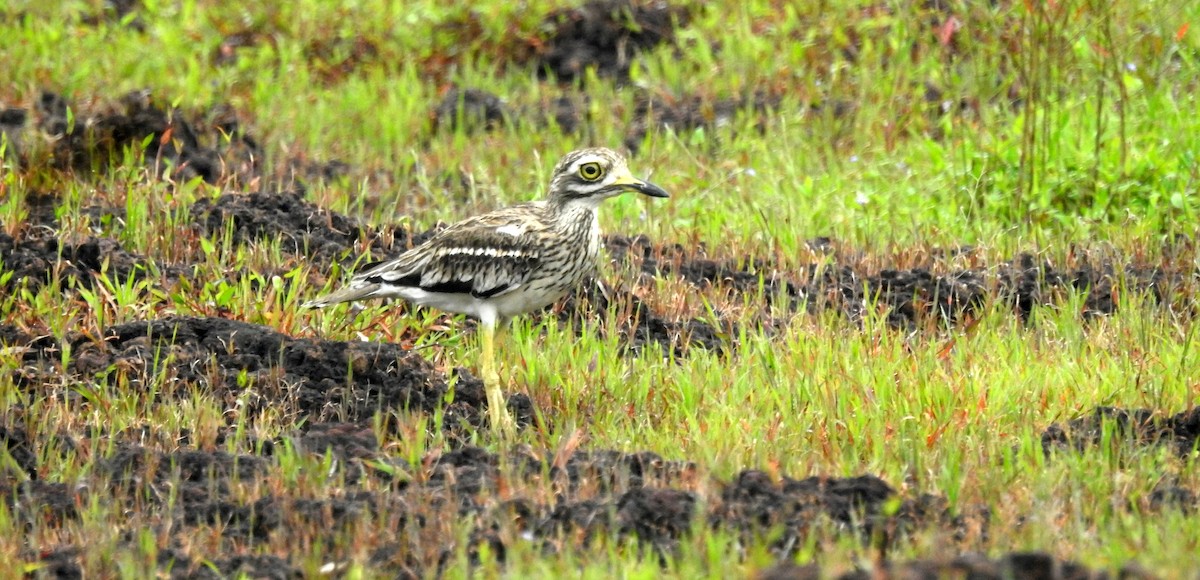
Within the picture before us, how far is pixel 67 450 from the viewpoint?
6.29 metres

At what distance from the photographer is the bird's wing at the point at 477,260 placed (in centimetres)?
731

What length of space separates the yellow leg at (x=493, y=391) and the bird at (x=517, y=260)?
15 cm

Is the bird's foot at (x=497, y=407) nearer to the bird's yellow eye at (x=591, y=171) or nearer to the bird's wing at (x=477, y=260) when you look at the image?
the bird's wing at (x=477, y=260)

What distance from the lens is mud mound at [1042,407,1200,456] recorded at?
A: 6.10 meters

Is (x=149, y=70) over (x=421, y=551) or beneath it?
over

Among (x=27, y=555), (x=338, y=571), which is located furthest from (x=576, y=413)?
(x=27, y=555)

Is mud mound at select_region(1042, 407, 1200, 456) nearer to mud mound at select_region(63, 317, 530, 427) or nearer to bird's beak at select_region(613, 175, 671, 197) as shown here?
bird's beak at select_region(613, 175, 671, 197)

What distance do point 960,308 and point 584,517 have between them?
3319 millimetres

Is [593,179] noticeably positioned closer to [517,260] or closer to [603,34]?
[517,260]

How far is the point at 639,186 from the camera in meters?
7.37

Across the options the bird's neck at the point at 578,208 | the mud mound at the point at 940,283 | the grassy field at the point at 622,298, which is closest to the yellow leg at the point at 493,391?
the grassy field at the point at 622,298

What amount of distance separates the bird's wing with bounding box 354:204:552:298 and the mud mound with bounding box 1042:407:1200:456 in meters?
2.39

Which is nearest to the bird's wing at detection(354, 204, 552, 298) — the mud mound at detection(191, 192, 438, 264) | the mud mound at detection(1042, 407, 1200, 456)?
the mud mound at detection(191, 192, 438, 264)

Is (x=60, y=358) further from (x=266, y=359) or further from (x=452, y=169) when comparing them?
(x=452, y=169)
